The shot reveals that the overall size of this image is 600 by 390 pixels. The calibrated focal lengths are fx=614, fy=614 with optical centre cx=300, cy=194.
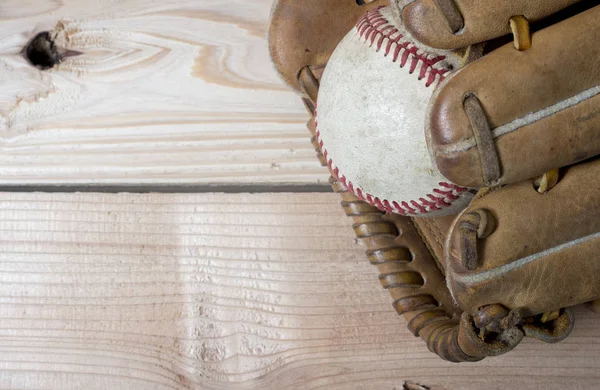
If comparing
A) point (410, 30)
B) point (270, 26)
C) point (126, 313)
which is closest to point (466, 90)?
point (410, 30)

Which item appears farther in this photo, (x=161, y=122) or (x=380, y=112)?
(x=161, y=122)

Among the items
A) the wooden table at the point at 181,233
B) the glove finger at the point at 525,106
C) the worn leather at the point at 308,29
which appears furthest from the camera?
the wooden table at the point at 181,233

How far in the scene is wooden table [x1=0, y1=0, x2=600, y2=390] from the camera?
84 cm

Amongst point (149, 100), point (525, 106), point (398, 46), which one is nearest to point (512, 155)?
point (525, 106)

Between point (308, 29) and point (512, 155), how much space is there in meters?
0.32

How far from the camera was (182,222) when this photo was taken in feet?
2.97

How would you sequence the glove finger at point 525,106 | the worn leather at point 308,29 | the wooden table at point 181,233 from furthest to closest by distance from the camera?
the wooden table at point 181,233 < the worn leather at point 308,29 < the glove finger at point 525,106

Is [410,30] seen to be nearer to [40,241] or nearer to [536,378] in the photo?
[536,378]

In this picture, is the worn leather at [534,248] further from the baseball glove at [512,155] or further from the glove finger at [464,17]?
the glove finger at [464,17]

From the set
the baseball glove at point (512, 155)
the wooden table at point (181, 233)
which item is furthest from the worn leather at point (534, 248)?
the wooden table at point (181, 233)

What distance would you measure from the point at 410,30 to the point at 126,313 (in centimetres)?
59

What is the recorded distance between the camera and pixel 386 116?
58cm

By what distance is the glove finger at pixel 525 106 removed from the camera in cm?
49

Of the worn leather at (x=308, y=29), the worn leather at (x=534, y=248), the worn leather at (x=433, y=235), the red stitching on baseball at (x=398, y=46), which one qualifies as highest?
the worn leather at (x=308, y=29)
